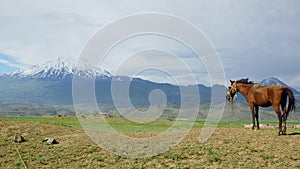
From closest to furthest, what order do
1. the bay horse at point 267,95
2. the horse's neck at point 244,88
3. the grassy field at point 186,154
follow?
the grassy field at point 186,154
the bay horse at point 267,95
the horse's neck at point 244,88

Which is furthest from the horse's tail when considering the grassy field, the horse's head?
the horse's head

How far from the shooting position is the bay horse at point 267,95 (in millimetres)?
21156

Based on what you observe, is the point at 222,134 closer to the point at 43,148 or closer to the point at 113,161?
the point at 113,161

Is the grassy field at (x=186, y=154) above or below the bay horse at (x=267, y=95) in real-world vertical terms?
below

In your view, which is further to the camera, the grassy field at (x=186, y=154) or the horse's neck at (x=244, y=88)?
the horse's neck at (x=244, y=88)

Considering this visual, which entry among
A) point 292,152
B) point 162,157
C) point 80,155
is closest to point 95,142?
point 80,155

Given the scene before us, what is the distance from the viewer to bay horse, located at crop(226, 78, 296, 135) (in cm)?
2116

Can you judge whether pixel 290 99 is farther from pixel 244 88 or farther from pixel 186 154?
pixel 186 154

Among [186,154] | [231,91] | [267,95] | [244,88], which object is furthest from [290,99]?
[186,154]

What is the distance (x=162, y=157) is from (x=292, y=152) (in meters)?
7.03

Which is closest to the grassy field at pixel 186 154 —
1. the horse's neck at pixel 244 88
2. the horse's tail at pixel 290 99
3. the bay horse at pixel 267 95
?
the bay horse at pixel 267 95

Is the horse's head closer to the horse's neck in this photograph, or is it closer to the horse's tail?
the horse's neck

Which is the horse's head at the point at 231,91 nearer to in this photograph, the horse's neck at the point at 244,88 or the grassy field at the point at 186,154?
the horse's neck at the point at 244,88

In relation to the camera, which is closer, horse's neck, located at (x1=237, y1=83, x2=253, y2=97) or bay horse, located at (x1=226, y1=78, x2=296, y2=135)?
bay horse, located at (x1=226, y1=78, x2=296, y2=135)
